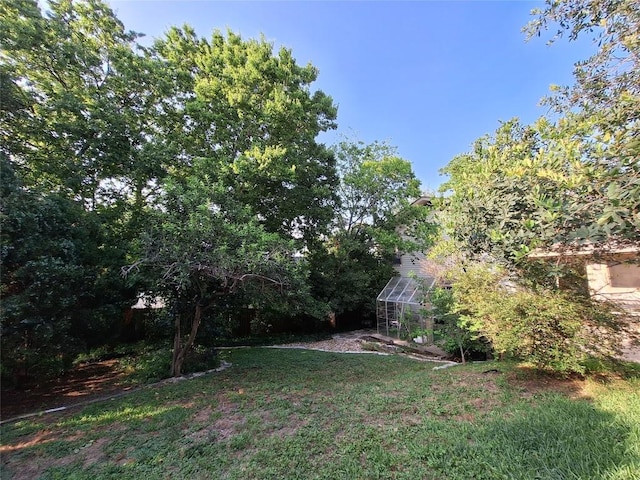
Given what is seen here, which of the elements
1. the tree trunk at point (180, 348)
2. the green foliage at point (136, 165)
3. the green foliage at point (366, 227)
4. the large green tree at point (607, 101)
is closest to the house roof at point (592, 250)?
the large green tree at point (607, 101)

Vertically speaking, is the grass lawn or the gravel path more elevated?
the grass lawn

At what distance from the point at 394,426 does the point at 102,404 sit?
19.1 ft

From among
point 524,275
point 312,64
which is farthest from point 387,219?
point 524,275

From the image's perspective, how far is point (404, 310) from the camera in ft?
41.3

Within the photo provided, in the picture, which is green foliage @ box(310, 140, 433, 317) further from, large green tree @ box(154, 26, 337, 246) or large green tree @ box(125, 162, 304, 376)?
large green tree @ box(125, 162, 304, 376)

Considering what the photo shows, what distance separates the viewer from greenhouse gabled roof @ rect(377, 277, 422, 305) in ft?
41.2

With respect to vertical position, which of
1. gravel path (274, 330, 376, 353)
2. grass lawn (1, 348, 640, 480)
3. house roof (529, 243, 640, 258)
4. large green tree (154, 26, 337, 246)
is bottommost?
gravel path (274, 330, 376, 353)

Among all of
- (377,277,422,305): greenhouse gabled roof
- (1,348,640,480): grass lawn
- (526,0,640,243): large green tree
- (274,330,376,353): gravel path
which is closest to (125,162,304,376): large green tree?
(1,348,640,480): grass lawn

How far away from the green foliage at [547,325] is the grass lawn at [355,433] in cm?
52

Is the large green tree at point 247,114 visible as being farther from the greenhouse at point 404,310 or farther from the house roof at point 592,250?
the house roof at point 592,250

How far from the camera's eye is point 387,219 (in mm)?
15977

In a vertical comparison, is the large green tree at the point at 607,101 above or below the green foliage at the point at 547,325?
above

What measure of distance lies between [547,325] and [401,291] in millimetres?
8961

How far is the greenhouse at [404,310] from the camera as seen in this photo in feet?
36.2
